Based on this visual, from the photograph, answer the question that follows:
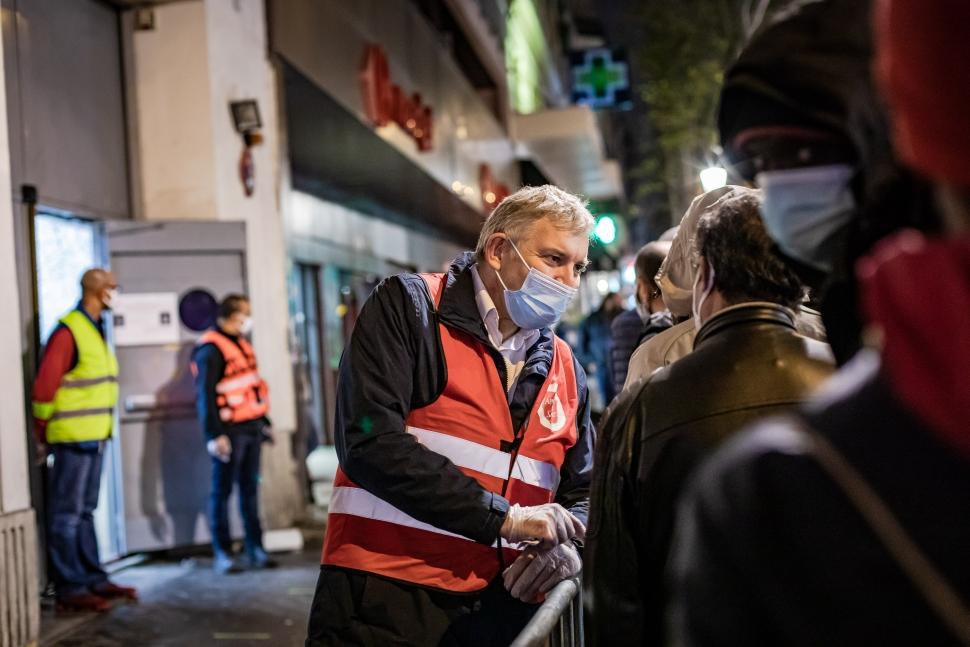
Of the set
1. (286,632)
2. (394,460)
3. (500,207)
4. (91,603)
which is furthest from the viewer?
(91,603)

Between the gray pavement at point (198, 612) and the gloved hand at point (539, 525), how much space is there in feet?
12.8

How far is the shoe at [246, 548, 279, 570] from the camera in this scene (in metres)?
8.45

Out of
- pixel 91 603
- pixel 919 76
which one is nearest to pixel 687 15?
pixel 91 603

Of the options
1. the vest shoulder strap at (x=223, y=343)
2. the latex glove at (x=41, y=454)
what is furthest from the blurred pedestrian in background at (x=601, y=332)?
the latex glove at (x=41, y=454)

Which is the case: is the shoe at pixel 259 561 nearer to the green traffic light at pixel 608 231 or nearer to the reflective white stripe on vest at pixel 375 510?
the reflective white stripe on vest at pixel 375 510

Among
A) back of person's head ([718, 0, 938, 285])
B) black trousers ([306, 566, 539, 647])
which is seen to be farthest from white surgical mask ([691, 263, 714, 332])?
black trousers ([306, 566, 539, 647])

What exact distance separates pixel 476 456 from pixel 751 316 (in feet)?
3.31

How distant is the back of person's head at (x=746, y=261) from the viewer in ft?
7.51

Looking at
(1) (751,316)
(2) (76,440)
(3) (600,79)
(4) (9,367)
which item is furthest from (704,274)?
(3) (600,79)

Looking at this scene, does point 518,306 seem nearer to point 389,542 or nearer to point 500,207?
point 500,207

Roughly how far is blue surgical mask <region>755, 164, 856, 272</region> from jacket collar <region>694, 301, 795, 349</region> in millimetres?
707

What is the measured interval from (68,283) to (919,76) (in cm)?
833

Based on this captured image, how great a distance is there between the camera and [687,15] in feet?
96.1

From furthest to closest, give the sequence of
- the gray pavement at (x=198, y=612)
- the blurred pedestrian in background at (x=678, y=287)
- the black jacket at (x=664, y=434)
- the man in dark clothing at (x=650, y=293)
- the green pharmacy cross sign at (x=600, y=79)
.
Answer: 1. the green pharmacy cross sign at (x=600, y=79)
2. the gray pavement at (x=198, y=612)
3. the man in dark clothing at (x=650, y=293)
4. the blurred pedestrian in background at (x=678, y=287)
5. the black jacket at (x=664, y=434)
